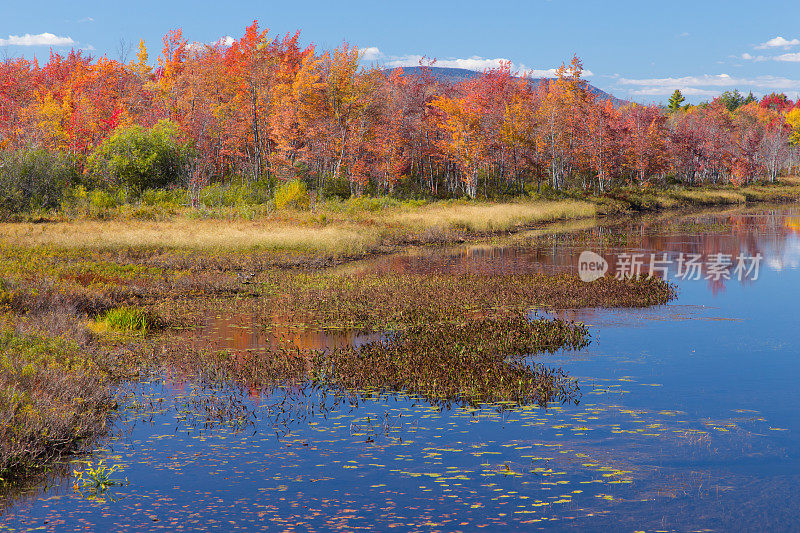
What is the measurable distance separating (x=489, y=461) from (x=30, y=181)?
37186 mm

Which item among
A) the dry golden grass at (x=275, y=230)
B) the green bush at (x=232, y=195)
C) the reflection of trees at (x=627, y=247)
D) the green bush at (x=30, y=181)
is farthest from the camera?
the green bush at (x=232, y=195)

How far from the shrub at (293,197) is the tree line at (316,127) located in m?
5.10

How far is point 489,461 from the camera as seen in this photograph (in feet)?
28.5

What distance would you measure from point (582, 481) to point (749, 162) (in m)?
93.2

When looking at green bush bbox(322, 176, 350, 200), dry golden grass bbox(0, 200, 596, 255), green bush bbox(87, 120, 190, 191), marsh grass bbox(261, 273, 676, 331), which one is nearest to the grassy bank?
dry golden grass bbox(0, 200, 596, 255)

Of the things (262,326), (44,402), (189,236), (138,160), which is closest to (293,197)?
(138,160)

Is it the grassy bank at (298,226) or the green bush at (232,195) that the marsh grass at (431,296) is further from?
the green bush at (232,195)

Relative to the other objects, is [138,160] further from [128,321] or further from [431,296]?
[128,321]

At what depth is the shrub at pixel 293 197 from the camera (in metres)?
42.1

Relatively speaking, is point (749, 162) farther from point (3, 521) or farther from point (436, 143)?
point (3, 521)

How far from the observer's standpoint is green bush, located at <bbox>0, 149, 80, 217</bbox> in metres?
36.7

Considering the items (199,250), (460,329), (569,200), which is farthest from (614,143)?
(460,329)

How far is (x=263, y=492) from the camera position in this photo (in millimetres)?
7828

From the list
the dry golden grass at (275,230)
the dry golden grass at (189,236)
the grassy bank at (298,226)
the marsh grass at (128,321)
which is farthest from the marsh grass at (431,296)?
the dry golden grass at (275,230)
